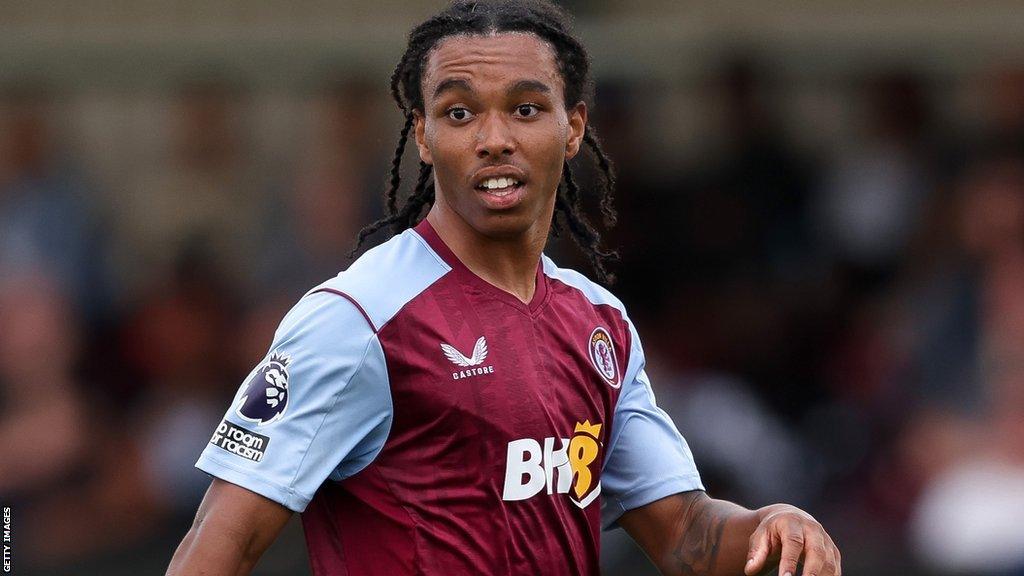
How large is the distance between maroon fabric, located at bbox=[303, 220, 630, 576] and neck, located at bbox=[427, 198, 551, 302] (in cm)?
7

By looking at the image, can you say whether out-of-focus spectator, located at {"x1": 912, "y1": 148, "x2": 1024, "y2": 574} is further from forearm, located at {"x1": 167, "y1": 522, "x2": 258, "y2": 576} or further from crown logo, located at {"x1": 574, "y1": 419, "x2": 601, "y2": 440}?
forearm, located at {"x1": 167, "y1": 522, "x2": 258, "y2": 576}

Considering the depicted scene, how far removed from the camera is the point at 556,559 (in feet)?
11.6

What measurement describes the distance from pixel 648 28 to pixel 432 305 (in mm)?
6365

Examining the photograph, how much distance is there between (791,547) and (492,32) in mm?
1267

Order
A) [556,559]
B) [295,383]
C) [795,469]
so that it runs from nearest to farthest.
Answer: [295,383] → [556,559] → [795,469]

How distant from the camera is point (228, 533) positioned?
321cm

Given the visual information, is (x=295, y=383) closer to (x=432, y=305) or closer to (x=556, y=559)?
(x=432, y=305)

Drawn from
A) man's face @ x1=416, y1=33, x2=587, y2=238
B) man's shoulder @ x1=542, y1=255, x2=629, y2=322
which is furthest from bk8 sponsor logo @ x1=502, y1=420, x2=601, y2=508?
man's face @ x1=416, y1=33, x2=587, y2=238

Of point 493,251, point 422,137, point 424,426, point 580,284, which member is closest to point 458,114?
point 422,137

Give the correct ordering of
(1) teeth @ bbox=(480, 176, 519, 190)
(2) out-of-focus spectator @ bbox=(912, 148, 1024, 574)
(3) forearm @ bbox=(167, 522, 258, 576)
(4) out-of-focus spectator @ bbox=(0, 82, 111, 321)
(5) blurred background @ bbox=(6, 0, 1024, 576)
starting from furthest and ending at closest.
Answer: (4) out-of-focus spectator @ bbox=(0, 82, 111, 321) → (5) blurred background @ bbox=(6, 0, 1024, 576) → (2) out-of-focus spectator @ bbox=(912, 148, 1024, 574) → (1) teeth @ bbox=(480, 176, 519, 190) → (3) forearm @ bbox=(167, 522, 258, 576)

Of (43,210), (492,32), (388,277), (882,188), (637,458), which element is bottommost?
(43,210)

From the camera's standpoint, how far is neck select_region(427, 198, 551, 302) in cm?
364

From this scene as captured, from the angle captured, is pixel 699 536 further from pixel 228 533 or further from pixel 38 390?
pixel 38 390

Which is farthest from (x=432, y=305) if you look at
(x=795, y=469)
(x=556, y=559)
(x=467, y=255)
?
(x=795, y=469)
